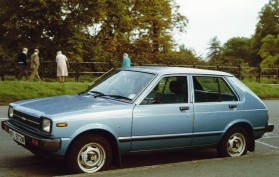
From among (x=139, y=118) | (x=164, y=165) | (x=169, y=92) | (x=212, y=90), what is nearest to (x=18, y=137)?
(x=139, y=118)

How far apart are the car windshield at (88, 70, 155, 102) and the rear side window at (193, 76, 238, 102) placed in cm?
85

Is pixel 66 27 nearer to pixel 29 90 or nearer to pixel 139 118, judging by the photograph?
pixel 29 90

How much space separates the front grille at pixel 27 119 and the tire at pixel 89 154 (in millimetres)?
563

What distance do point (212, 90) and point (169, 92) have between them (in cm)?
86

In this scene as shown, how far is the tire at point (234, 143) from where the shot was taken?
7547 millimetres

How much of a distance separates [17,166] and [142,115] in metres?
2.03

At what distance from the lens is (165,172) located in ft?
19.3

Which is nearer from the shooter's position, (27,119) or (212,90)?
(27,119)

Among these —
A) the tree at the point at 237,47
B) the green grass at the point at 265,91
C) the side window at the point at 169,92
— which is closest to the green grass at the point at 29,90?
the green grass at the point at 265,91

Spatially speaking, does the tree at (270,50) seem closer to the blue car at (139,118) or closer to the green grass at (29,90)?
the green grass at (29,90)

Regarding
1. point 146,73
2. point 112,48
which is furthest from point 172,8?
point 146,73

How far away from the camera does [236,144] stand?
25.5 feet

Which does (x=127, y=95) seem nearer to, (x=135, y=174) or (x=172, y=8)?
(x=135, y=174)

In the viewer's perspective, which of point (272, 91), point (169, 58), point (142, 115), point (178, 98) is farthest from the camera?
point (169, 58)
